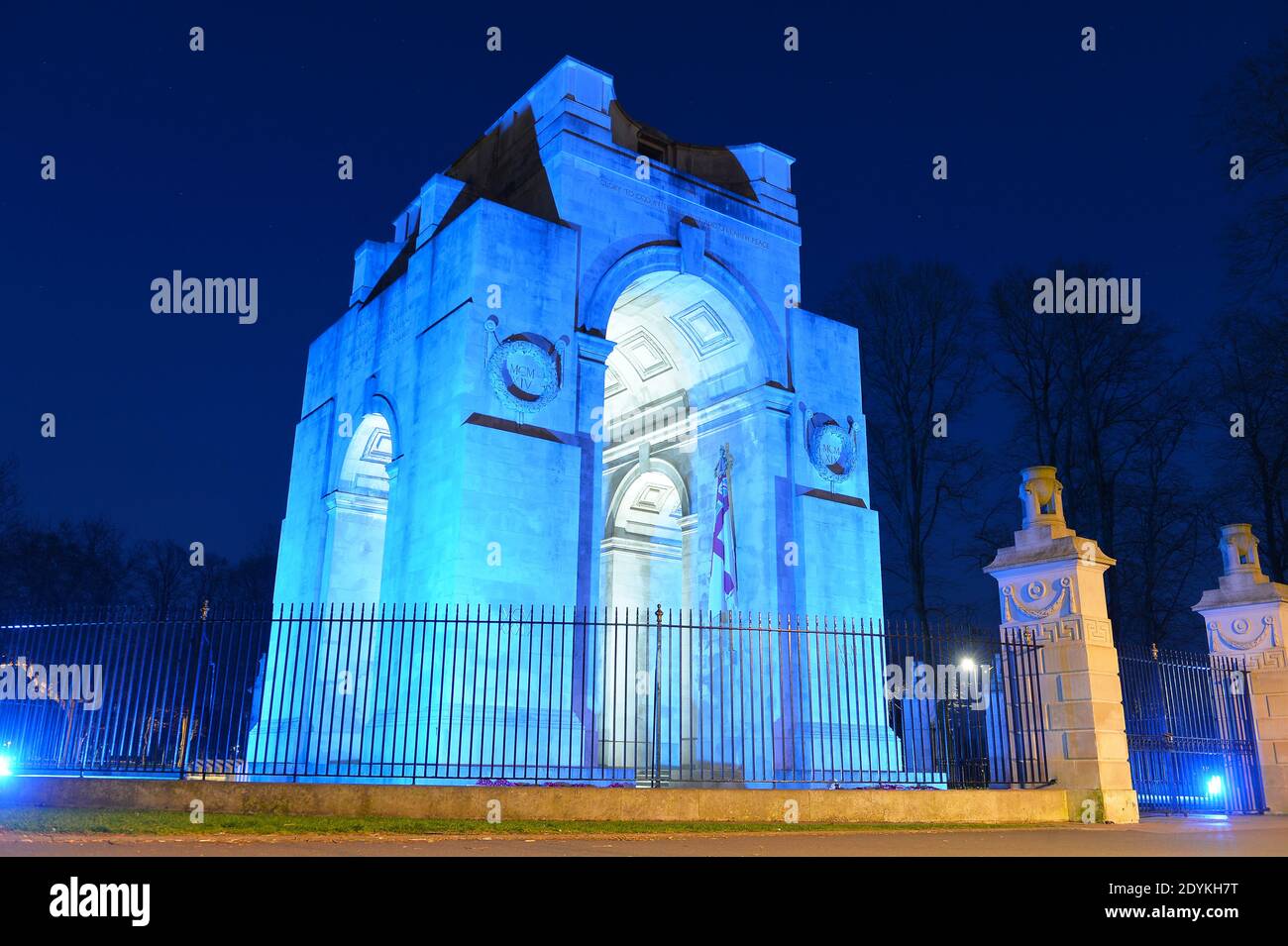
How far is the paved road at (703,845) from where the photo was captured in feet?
29.1

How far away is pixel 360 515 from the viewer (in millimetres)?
24453

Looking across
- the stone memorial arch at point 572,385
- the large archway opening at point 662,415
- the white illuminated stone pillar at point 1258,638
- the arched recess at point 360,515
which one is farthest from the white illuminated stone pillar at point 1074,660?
the arched recess at point 360,515

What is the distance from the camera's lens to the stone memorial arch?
19516 millimetres

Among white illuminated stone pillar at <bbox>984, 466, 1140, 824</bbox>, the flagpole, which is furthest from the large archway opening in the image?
white illuminated stone pillar at <bbox>984, 466, 1140, 824</bbox>

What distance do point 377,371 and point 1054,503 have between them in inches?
573

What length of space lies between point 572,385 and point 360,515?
6.89 meters

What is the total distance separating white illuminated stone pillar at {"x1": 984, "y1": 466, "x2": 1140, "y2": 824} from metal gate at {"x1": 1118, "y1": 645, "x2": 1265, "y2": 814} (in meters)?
2.35

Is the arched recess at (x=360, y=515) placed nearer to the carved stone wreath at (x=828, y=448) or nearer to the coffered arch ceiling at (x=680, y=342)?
the coffered arch ceiling at (x=680, y=342)

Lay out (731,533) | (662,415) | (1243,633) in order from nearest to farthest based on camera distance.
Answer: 1. (1243,633)
2. (731,533)
3. (662,415)

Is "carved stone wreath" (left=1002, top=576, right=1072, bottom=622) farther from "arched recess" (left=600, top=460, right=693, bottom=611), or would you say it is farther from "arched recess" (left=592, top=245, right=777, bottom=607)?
"arched recess" (left=600, top=460, right=693, bottom=611)

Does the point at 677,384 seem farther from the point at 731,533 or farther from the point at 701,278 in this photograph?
the point at 731,533

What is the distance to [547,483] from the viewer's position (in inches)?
777

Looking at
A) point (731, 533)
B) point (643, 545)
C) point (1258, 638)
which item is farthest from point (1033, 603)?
point (643, 545)
